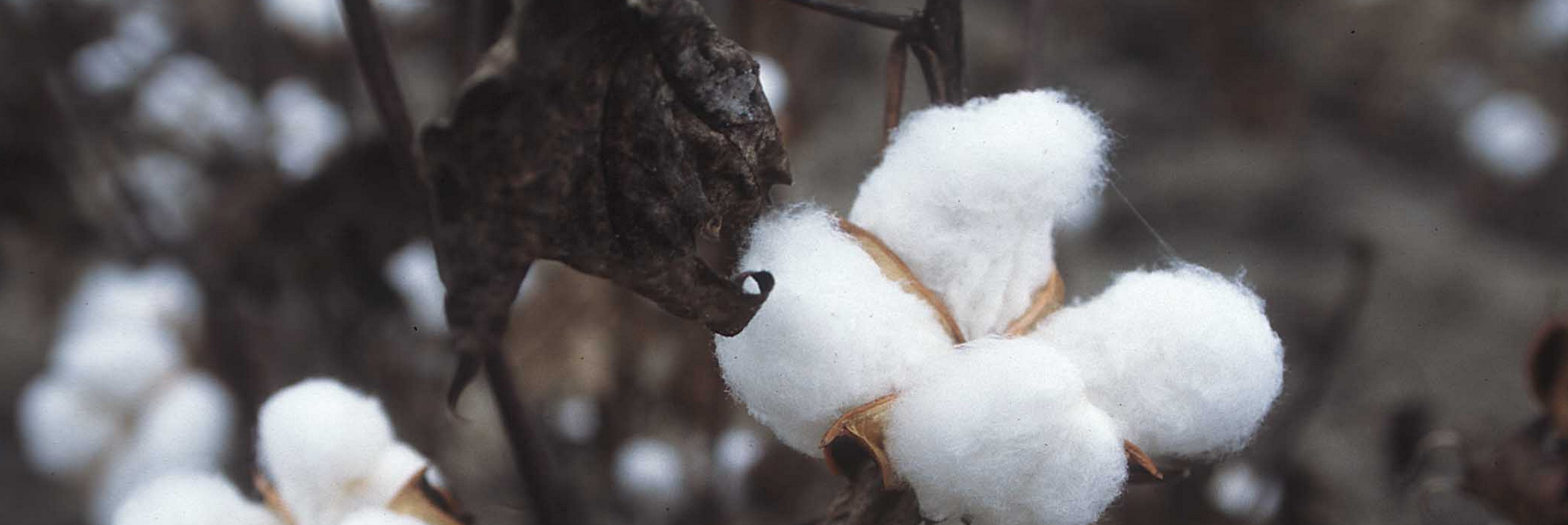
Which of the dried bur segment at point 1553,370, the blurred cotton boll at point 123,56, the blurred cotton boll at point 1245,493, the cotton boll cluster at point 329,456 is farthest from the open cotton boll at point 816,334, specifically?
the blurred cotton boll at point 123,56

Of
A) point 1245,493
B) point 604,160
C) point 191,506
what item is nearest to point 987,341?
point 604,160

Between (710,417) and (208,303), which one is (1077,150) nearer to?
(710,417)

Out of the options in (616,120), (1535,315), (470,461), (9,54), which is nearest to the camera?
(616,120)

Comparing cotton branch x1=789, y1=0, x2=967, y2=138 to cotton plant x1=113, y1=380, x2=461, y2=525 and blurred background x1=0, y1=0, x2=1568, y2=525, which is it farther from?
cotton plant x1=113, y1=380, x2=461, y2=525

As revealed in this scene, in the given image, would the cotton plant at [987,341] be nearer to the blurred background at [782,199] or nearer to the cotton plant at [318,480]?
the blurred background at [782,199]

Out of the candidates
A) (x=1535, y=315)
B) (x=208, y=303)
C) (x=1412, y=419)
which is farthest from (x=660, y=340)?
(x=1535, y=315)

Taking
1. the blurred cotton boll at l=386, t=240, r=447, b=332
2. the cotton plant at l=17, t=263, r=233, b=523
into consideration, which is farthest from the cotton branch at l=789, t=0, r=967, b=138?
the cotton plant at l=17, t=263, r=233, b=523
